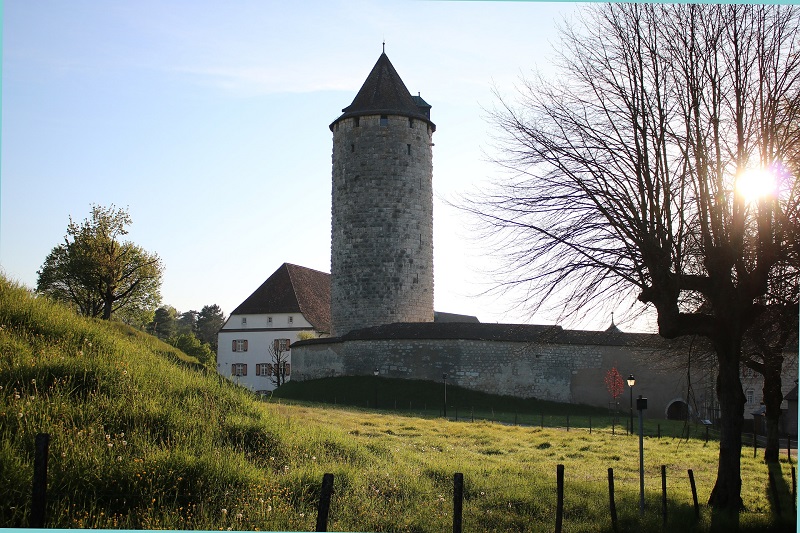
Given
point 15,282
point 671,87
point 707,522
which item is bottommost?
point 707,522

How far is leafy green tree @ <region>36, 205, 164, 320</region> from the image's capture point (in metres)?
17.0

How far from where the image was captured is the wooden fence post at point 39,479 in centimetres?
659

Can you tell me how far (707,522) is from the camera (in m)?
9.84

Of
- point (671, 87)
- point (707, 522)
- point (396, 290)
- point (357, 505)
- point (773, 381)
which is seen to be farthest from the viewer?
point (396, 290)

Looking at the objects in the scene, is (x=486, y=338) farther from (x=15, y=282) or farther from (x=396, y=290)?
(x=15, y=282)

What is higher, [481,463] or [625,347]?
[625,347]

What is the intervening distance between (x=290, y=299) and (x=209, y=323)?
45.2 ft

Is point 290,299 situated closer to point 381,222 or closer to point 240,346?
point 240,346

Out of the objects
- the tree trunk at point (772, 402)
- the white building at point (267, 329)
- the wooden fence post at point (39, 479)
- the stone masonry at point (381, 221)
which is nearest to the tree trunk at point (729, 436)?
the tree trunk at point (772, 402)

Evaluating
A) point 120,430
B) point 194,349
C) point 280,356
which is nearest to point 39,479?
point 120,430

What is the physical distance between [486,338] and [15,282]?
19.4m

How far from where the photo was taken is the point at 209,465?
8.78m

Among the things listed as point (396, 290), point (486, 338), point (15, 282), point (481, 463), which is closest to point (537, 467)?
point (481, 463)

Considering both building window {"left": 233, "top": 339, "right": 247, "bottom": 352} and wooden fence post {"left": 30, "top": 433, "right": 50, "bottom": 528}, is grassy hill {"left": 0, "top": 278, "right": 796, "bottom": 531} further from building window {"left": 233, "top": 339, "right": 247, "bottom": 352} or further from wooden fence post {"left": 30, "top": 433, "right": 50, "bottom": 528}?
building window {"left": 233, "top": 339, "right": 247, "bottom": 352}
